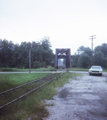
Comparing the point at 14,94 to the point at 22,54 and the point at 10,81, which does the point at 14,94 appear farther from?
the point at 22,54

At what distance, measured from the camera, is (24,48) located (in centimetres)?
4497

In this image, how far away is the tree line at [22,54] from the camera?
42253 mm

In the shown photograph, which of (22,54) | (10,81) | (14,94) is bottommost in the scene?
(14,94)

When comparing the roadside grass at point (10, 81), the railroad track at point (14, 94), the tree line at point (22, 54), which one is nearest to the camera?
the railroad track at point (14, 94)

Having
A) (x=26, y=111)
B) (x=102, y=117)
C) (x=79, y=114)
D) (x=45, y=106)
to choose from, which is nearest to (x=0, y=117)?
(x=26, y=111)

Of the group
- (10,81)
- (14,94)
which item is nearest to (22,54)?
(10,81)

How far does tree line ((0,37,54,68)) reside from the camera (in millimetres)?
42253

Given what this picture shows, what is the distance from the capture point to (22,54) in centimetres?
4428

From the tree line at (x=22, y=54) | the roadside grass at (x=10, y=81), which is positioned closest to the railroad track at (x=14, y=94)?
the roadside grass at (x=10, y=81)

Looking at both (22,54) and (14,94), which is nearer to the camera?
(14,94)

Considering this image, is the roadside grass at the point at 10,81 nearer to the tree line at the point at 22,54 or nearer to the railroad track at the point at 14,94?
the railroad track at the point at 14,94

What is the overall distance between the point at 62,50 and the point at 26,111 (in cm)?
2802

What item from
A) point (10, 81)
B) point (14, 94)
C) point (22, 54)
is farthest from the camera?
point (22, 54)

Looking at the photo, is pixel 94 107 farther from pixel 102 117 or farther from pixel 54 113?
pixel 54 113
